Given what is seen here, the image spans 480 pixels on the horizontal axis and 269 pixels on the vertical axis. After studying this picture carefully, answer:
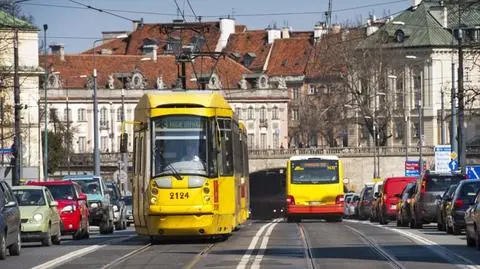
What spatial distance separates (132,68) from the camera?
157 m

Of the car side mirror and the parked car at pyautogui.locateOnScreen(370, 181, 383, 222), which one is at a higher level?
the car side mirror

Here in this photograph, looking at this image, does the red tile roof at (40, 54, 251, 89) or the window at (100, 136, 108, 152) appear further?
the red tile roof at (40, 54, 251, 89)

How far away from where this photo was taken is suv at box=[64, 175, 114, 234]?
4988cm

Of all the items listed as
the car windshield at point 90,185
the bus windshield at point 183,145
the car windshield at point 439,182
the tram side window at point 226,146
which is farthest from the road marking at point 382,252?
the car windshield at point 90,185

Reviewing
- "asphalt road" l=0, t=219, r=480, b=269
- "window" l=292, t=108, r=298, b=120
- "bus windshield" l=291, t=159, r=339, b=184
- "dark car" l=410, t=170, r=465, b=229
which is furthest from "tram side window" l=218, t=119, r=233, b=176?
"window" l=292, t=108, r=298, b=120

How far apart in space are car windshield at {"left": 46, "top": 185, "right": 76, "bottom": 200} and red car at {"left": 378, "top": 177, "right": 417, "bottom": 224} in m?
15.6

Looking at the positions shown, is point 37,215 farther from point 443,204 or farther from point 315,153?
point 315,153

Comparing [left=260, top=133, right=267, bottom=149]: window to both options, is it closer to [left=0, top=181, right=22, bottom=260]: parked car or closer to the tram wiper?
the tram wiper

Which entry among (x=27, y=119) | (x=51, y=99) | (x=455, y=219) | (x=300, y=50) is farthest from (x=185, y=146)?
(x=300, y=50)

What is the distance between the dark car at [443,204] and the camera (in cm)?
4403

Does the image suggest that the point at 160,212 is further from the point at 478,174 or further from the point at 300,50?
the point at 300,50

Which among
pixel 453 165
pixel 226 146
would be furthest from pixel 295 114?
pixel 226 146

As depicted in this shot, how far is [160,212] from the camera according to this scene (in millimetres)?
36281

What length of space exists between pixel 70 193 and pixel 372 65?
8822 centimetres
